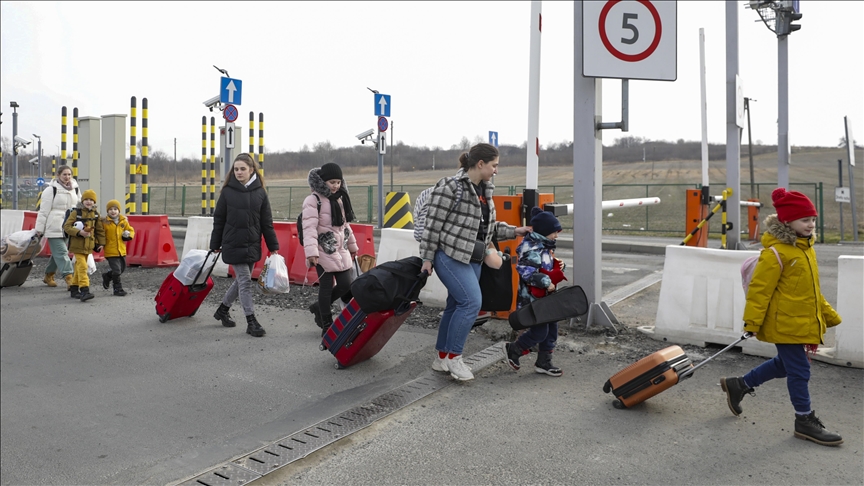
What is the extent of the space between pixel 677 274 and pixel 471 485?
3557 millimetres

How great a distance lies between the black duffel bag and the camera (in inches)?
196

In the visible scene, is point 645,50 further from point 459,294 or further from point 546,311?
point 459,294

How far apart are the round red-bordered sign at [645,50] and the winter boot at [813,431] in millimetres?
3351

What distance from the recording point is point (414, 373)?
5391mm

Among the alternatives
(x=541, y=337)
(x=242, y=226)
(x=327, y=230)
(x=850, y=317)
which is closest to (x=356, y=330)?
(x=541, y=337)

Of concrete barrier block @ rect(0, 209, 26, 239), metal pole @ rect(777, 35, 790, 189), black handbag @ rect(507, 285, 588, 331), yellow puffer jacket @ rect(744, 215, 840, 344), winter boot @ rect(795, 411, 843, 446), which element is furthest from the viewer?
metal pole @ rect(777, 35, 790, 189)

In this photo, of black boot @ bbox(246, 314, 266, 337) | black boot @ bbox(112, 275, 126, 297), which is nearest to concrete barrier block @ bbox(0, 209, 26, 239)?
black boot @ bbox(112, 275, 126, 297)

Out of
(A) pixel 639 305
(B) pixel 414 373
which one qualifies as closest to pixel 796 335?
(B) pixel 414 373

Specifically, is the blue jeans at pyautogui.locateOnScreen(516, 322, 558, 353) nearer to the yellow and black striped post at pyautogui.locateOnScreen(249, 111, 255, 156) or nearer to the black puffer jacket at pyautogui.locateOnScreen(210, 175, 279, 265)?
the black puffer jacket at pyautogui.locateOnScreen(210, 175, 279, 265)

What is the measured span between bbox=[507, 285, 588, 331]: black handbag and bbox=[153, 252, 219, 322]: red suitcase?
3.47m

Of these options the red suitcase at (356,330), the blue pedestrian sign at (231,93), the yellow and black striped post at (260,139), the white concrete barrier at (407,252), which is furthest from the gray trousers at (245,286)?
the yellow and black striped post at (260,139)

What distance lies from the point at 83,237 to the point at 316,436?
19.3ft

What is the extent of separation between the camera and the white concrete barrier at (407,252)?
26.6 ft

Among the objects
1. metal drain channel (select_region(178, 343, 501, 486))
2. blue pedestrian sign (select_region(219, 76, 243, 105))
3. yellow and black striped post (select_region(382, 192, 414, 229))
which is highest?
blue pedestrian sign (select_region(219, 76, 243, 105))
